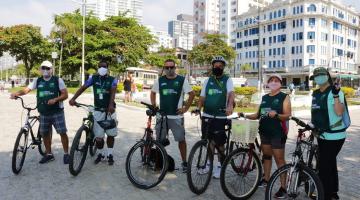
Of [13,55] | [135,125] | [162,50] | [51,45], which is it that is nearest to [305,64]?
[162,50]

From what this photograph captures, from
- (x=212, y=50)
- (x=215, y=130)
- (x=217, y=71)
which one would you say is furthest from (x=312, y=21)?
(x=215, y=130)

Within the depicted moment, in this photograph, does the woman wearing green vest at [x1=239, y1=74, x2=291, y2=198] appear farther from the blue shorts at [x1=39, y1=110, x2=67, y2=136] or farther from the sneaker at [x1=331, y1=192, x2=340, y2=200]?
the blue shorts at [x1=39, y1=110, x2=67, y2=136]

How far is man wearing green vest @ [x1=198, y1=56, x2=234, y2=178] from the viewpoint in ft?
18.8

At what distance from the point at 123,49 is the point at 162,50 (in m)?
39.5

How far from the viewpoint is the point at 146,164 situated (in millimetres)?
5812

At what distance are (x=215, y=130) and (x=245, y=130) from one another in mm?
930

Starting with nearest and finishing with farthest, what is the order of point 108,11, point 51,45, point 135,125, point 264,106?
point 264,106 < point 135,125 < point 51,45 < point 108,11

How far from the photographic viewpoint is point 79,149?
6.38m

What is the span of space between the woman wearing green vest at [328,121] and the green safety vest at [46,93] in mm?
4492

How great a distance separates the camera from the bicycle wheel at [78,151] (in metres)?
6.16

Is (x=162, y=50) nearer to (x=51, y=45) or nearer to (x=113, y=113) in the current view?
(x=51, y=45)

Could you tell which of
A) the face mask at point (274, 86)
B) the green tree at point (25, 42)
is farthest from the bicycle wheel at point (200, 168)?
the green tree at point (25, 42)

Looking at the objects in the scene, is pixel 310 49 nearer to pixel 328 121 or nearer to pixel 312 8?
pixel 312 8

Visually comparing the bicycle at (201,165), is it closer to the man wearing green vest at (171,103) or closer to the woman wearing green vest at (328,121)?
the man wearing green vest at (171,103)
